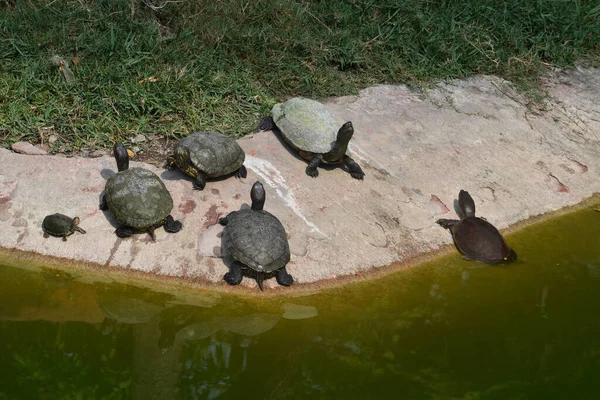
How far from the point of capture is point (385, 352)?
5098 mm

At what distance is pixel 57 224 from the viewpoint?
5637mm

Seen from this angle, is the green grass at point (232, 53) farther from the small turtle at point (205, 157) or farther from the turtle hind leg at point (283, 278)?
the turtle hind leg at point (283, 278)

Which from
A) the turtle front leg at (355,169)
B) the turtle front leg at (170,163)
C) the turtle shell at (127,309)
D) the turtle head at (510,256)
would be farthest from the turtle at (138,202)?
the turtle head at (510,256)

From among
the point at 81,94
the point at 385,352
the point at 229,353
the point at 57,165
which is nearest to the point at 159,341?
the point at 229,353

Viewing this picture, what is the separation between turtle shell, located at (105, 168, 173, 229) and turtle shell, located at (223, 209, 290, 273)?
62 centimetres

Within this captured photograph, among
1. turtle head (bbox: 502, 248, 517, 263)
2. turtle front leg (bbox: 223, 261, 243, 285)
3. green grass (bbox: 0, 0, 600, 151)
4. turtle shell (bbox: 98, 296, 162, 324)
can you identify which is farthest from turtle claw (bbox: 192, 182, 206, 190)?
turtle head (bbox: 502, 248, 517, 263)

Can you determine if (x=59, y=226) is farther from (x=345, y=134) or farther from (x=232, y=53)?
(x=232, y=53)

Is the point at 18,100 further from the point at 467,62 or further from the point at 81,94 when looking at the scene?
the point at 467,62

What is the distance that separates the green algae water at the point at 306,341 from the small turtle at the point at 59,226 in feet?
1.28

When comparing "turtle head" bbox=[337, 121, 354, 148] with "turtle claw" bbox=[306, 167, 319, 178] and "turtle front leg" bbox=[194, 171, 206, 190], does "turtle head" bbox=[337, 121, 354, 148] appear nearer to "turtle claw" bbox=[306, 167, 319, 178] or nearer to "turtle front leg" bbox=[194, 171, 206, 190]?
"turtle claw" bbox=[306, 167, 319, 178]

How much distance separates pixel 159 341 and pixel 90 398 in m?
0.78

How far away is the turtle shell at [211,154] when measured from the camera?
6234 mm

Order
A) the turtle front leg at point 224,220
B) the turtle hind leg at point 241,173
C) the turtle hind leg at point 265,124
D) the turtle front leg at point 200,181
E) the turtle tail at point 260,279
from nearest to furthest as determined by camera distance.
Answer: the turtle tail at point 260,279 → the turtle front leg at point 224,220 → the turtle front leg at point 200,181 → the turtle hind leg at point 241,173 → the turtle hind leg at point 265,124

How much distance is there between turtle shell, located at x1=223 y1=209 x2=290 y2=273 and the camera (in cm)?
550
